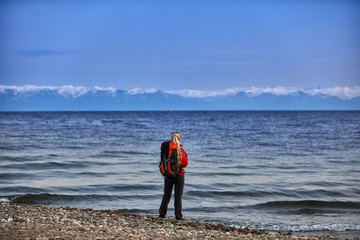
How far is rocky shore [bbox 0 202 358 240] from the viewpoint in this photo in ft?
26.6

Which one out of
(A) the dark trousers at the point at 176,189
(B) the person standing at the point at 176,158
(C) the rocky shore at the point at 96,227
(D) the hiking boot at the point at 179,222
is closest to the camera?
(C) the rocky shore at the point at 96,227

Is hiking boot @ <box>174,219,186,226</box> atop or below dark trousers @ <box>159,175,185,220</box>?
below

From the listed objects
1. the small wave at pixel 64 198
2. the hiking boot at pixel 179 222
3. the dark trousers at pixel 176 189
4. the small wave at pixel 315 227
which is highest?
the dark trousers at pixel 176 189

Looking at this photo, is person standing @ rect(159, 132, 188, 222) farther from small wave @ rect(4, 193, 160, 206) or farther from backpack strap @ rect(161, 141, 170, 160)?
small wave @ rect(4, 193, 160, 206)

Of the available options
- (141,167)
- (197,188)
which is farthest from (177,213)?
(141,167)

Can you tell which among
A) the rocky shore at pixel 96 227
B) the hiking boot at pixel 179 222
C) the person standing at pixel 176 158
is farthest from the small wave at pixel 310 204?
the person standing at pixel 176 158

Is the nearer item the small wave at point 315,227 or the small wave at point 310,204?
the small wave at point 315,227

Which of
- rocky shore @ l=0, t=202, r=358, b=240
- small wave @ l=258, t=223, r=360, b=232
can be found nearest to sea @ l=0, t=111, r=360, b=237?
small wave @ l=258, t=223, r=360, b=232

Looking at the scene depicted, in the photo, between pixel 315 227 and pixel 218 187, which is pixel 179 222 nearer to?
pixel 315 227

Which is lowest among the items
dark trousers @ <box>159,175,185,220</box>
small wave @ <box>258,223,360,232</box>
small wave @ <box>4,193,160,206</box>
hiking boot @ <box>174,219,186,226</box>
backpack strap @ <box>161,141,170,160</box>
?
small wave @ <box>4,193,160,206</box>

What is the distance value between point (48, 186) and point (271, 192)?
863cm

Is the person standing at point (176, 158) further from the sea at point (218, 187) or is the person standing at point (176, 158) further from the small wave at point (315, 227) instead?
A: the small wave at point (315, 227)

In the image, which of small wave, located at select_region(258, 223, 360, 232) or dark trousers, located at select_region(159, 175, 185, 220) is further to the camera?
small wave, located at select_region(258, 223, 360, 232)

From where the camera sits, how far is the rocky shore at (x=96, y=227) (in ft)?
26.6
